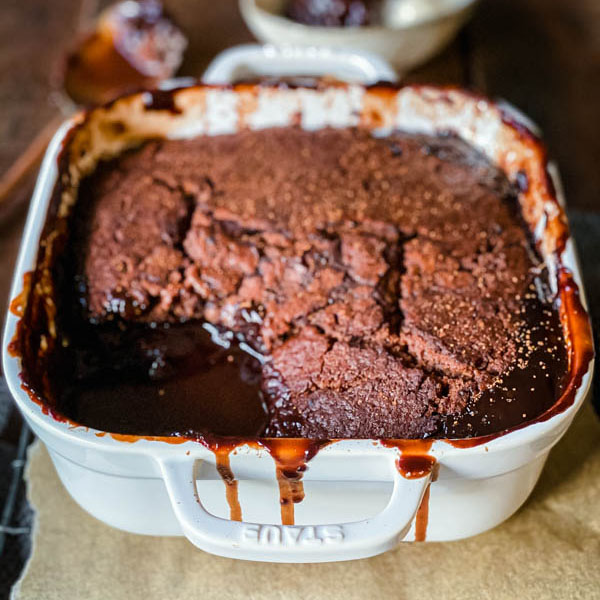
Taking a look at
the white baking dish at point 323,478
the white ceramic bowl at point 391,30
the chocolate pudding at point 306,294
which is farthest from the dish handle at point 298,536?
the white ceramic bowl at point 391,30

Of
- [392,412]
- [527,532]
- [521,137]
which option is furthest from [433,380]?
[521,137]

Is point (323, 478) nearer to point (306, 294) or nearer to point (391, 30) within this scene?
point (306, 294)

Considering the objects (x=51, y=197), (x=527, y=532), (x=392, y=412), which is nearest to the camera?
(x=392, y=412)

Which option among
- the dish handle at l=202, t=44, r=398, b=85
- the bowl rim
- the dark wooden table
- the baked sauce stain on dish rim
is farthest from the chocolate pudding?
the dark wooden table

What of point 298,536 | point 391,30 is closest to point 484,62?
point 391,30

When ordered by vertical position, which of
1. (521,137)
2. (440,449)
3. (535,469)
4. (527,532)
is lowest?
(527,532)

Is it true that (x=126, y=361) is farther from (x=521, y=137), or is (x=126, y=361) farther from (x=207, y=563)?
(x=521, y=137)
